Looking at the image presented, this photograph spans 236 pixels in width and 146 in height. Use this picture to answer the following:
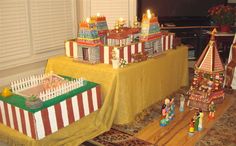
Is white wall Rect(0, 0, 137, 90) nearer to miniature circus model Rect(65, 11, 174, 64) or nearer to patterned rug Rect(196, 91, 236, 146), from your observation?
miniature circus model Rect(65, 11, 174, 64)

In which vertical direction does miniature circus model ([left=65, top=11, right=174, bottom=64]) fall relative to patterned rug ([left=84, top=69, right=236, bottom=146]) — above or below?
above

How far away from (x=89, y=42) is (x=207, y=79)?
1.78 metres

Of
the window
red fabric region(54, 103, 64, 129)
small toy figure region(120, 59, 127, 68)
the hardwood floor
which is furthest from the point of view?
the window

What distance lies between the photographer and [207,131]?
3.34m

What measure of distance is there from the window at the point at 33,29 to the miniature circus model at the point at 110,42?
0.62 m

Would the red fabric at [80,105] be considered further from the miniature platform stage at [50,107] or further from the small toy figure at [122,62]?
the small toy figure at [122,62]

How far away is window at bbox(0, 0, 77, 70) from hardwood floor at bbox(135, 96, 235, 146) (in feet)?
6.82

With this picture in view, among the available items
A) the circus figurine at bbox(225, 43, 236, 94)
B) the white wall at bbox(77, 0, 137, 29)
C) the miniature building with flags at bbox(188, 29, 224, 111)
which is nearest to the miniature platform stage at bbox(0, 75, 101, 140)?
the miniature building with flags at bbox(188, 29, 224, 111)

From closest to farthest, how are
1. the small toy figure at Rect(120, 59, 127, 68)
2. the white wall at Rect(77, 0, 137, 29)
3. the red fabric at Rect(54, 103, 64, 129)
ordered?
the red fabric at Rect(54, 103, 64, 129)
the small toy figure at Rect(120, 59, 127, 68)
the white wall at Rect(77, 0, 137, 29)

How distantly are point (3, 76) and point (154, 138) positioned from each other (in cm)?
227

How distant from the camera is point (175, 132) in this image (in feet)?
10.9

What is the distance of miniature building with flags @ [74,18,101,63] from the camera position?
3.59 metres

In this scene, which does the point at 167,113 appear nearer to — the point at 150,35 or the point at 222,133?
the point at 222,133

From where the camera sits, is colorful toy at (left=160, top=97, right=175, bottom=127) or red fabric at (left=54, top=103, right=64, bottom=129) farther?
colorful toy at (left=160, top=97, right=175, bottom=127)
